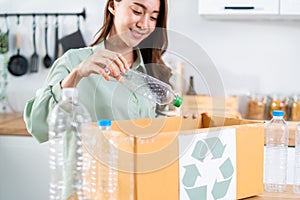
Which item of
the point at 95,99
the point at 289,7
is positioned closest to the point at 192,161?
the point at 95,99

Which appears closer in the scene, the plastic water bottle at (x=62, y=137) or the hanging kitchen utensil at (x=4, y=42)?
the plastic water bottle at (x=62, y=137)

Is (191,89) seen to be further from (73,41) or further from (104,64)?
(104,64)

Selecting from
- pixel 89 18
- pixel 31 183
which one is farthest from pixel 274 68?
pixel 31 183

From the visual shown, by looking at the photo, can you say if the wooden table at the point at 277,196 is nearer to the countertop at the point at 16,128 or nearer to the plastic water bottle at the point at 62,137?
the plastic water bottle at the point at 62,137

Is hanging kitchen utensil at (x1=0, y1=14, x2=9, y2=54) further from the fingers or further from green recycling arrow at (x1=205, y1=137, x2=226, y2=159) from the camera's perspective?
green recycling arrow at (x1=205, y1=137, x2=226, y2=159)

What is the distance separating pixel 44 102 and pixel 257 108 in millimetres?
1909

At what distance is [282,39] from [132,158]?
7.80 ft

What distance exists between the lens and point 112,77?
4.80ft

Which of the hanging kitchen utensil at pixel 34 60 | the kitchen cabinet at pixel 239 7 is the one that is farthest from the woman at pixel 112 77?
the hanging kitchen utensil at pixel 34 60

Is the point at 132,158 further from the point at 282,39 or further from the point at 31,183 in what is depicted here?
the point at 282,39

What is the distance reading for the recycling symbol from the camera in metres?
1.15

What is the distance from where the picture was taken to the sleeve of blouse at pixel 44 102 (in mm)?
1409

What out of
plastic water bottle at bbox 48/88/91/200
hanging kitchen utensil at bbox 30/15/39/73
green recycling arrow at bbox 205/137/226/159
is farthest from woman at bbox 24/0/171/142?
hanging kitchen utensil at bbox 30/15/39/73

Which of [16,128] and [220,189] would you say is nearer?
[220,189]
